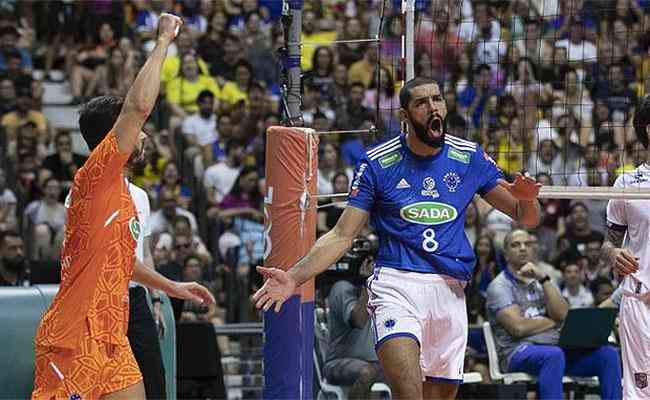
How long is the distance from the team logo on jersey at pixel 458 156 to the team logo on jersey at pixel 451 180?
0.34ft

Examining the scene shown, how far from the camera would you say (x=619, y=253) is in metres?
8.16

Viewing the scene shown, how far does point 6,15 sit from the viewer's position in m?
18.8

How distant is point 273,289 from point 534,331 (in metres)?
5.24

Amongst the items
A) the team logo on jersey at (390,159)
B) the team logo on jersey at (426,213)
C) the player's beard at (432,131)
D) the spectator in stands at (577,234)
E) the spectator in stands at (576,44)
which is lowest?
the spectator in stands at (577,234)

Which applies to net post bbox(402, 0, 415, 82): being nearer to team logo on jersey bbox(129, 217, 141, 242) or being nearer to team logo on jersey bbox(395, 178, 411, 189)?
team logo on jersey bbox(395, 178, 411, 189)

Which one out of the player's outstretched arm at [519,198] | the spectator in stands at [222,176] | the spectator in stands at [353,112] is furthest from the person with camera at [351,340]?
the spectator in stands at [353,112]

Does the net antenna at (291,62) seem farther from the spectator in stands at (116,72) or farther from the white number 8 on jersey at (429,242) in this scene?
the spectator in stands at (116,72)

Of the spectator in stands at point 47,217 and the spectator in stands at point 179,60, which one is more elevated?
the spectator in stands at point 179,60

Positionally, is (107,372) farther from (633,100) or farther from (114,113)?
(633,100)

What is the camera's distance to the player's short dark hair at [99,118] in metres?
6.72

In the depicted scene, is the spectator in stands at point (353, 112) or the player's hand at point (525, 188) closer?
the player's hand at point (525, 188)

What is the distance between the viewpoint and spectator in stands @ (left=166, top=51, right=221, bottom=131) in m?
17.4

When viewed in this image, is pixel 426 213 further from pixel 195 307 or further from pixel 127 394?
pixel 195 307

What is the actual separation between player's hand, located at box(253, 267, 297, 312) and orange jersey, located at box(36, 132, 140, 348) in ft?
3.37
